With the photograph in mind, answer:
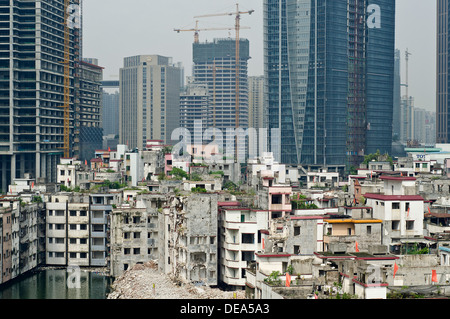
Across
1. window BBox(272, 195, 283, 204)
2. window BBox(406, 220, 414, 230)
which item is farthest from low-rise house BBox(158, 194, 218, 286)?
window BBox(406, 220, 414, 230)

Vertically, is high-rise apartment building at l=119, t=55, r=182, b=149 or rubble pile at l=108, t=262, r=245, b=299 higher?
high-rise apartment building at l=119, t=55, r=182, b=149

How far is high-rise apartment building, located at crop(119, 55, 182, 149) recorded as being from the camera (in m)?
83.4

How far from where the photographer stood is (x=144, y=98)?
279 ft

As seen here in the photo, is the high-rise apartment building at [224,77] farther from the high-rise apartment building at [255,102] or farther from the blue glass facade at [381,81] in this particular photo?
the blue glass facade at [381,81]

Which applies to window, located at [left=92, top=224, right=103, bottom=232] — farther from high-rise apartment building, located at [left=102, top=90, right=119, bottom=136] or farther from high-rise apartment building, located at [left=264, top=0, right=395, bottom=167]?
high-rise apartment building, located at [left=102, top=90, right=119, bottom=136]

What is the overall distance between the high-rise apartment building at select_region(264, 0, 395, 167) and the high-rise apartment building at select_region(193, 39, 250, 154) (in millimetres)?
34948

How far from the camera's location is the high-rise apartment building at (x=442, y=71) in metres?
94.6

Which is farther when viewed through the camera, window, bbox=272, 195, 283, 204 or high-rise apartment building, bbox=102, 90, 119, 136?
high-rise apartment building, bbox=102, 90, 119, 136

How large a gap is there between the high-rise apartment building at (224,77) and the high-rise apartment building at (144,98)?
16505 millimetres

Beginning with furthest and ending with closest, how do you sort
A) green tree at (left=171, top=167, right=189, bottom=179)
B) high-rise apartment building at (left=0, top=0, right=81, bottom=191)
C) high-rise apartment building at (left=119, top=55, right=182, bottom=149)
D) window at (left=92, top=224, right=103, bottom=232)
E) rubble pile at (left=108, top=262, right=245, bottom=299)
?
high-rise apartment building at (left=119, top=55, right=182, bottom=149)
high-rise apartment building at (left=0, top=0, right=81, bottom=191)
green tree at (left=171, top=167, right=189, bottom=179)
window at (left=92, top=224, right=103, bottom=232)
rubble pile at (left=108, top=262, right=245, bottom=299)

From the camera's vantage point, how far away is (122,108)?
8688 cm

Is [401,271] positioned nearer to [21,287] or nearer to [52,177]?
[21,287]

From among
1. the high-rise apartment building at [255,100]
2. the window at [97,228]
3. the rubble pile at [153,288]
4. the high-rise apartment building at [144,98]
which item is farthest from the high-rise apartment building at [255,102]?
the rubble pile at [153,288]

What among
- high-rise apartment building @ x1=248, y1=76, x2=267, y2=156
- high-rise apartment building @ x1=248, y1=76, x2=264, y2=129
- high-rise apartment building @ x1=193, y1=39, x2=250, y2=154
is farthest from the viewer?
high-rise apartment building @ x1=248, y1=76, x2=264, y2=129
